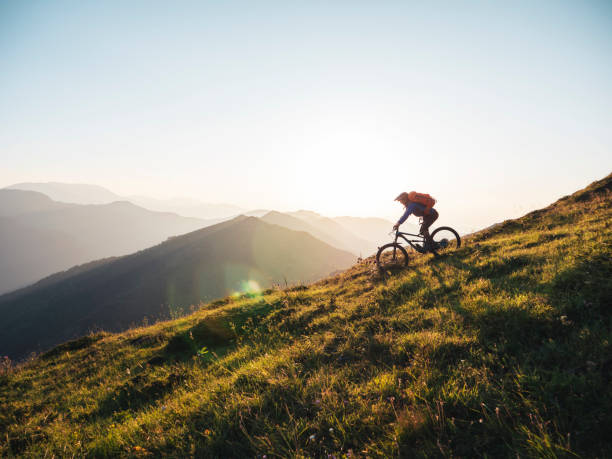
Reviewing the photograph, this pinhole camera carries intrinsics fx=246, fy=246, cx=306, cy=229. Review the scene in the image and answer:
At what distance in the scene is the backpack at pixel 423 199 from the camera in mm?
9359

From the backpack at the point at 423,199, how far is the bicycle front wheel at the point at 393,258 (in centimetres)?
181

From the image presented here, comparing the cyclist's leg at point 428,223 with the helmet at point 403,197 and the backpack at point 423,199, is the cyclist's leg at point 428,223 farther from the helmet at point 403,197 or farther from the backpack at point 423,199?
the helmet at point 403,197

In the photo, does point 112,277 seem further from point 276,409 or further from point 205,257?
point 276,409

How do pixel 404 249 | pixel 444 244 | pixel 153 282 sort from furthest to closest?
pixel 153 282, pixel 444 244, pixel 404 249

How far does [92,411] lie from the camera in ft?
16.4

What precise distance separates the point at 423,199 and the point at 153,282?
10911cm

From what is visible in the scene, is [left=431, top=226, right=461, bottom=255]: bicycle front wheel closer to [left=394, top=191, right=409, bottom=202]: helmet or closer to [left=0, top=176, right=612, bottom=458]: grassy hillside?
[left=394, top=191, right=409, bottom=202]: helmet

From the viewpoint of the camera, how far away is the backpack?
9.36 meters

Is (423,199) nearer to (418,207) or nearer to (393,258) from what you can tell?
(418,207)

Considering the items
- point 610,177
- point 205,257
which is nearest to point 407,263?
point 610,177

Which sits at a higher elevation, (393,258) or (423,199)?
(423,199)

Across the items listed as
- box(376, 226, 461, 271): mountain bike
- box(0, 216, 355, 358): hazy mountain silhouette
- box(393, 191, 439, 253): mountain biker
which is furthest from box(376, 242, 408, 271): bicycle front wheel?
box(0, 216, 355, 358): hazy mountain silhouette

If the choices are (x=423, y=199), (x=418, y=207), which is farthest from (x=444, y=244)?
(x=423, y=199)

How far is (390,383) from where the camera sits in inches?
128
